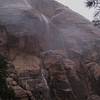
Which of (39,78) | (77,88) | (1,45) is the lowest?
(77,88)

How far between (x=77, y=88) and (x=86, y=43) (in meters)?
4.00

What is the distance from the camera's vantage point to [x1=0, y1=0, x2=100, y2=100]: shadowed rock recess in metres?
17.8

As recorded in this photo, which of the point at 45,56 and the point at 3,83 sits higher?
the point at 3,83

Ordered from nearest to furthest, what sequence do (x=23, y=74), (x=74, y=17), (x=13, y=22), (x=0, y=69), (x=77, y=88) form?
1. (x=0, y=69)
2. (x=23, y=74)
3. (x=13, y=22)
4. (x=77, y=88)
5. (x=74, y=17)

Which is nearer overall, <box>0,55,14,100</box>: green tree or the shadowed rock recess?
<box>0,55,14,100</box>: green tree

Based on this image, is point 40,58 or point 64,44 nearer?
point 40,58

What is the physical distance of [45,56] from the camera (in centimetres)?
2031

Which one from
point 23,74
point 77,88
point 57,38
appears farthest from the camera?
point 57,38

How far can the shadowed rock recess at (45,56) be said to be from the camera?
17781 millimetres

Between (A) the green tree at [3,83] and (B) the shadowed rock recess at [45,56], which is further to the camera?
(B) the shadowed rock recess at [45,56]

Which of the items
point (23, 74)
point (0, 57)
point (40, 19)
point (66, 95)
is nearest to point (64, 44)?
point (40, 19)

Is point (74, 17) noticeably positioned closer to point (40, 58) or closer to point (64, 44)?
point (64, 44)

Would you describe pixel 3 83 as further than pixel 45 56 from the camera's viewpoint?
No

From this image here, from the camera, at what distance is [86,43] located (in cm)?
2359
